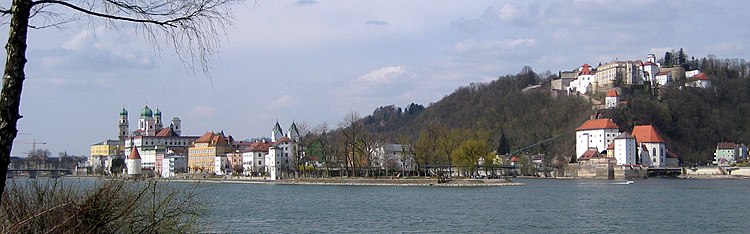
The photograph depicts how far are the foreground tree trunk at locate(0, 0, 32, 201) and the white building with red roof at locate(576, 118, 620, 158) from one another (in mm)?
103394

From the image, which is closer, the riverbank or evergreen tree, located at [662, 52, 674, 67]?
the riverbank

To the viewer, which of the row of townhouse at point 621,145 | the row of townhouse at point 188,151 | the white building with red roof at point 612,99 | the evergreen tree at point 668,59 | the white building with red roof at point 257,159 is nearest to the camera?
the row of townhouse at point 188,151

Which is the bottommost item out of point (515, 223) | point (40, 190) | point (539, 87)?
point (515, 223)

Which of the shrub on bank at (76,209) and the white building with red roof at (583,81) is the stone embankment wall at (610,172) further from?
the shrub on bank at (76,209)

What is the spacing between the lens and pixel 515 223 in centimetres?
2834

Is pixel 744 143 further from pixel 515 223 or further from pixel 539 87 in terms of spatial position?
pixel 515 223

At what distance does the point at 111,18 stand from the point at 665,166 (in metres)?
107

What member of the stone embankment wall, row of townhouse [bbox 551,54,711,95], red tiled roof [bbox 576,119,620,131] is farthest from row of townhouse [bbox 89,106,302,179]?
row of townhouse [bbox 551,54,711,95]

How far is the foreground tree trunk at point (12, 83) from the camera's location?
4.06 meters

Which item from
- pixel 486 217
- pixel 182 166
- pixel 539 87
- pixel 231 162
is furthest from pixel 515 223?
pixel 539 87

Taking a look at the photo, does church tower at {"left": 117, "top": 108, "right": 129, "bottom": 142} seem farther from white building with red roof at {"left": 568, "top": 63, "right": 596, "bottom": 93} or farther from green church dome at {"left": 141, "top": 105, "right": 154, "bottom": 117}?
white building with red roof at {"left": 568, "top": 63, "right": 596, "bottom": 93}

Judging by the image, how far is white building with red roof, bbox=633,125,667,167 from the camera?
102812 millimetres

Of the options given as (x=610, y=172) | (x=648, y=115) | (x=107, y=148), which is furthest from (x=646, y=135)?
(x=107, y=148)

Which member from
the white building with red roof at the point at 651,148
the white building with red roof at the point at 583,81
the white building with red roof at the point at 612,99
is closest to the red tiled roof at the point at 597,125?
the white building with red roof at the point at 651,148
